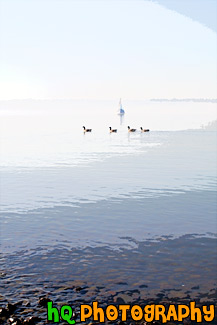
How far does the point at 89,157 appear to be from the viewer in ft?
233

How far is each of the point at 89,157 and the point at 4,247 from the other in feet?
148

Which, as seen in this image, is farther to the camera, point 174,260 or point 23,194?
point 23,194

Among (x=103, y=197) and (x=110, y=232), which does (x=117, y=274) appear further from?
(x=103, y=197)

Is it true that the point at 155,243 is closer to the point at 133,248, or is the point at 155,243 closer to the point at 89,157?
the point at 133,248

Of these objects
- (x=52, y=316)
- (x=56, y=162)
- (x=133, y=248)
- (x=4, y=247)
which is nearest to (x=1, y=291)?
(x=52, y=316)

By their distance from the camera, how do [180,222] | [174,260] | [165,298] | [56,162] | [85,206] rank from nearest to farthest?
1. [165,298]
2. [174,260]
3. [180,222]
4. [85,206]
5. [56,162]

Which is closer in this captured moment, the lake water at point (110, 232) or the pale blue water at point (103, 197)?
the lake water at point (110, 232)

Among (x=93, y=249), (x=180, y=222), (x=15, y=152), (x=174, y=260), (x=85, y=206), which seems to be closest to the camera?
(x=174, y=260)

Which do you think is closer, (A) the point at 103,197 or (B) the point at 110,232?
(B) the point at 110,232

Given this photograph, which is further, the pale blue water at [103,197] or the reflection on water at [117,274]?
the pale blue water at [103,197]

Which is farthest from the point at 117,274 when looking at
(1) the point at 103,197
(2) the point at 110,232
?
(1) the point at 103,197

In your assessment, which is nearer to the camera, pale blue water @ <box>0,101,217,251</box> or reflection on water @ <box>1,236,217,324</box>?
reflection on water @ <box>1,236,217,324</box>

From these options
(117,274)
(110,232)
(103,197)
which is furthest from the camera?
(103,197)

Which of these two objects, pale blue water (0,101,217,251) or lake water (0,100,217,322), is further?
pale blue water (0,101,217,251)
